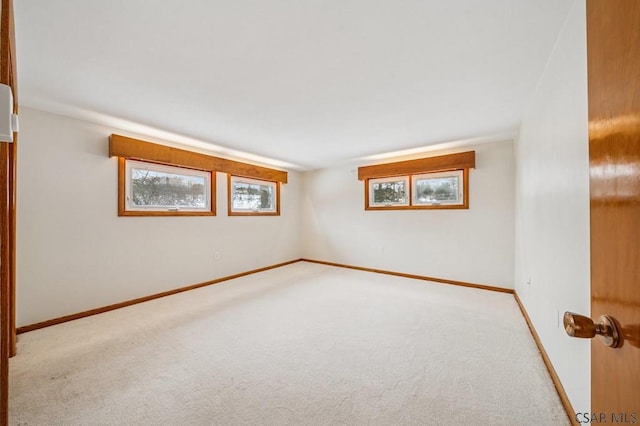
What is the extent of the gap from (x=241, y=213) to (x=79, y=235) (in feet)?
6.89

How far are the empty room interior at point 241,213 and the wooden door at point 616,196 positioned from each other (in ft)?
0.12

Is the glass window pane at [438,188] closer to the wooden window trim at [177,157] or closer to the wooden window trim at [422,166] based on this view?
the wooden window trim at [422,166]

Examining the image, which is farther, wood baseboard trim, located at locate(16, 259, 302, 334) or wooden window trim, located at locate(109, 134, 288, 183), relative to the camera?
wooden window trim, located at locate(109, 134, 288, 183)

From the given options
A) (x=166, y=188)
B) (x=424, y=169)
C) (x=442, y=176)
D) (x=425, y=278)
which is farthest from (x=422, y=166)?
(x=166, y=188)

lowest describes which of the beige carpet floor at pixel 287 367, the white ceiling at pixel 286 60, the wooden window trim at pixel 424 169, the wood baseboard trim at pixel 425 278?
the beige carpet floor at pixel 287 367

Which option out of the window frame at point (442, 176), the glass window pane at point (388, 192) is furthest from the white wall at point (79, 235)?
the window frame at point (442, 176)

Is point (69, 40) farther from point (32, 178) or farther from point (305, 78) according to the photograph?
point (32, 178)

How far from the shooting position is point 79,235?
8.57 feet

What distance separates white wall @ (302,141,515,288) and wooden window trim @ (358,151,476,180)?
6.7 inches

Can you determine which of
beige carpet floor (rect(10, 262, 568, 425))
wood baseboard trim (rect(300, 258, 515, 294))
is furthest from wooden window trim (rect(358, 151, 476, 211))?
beige carpet floor (rect(10, 262, 568, 425))

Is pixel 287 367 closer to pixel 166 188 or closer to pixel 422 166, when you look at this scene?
pixel 166 188

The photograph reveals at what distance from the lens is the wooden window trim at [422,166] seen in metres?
3.60

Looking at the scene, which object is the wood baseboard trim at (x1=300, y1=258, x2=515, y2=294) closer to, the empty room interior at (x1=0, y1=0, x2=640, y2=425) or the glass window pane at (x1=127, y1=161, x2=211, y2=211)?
the empty room interior at (x1=0, y1=0, x2=640, y2=425)

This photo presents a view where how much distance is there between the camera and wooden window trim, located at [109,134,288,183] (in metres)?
Answer: 2.85
